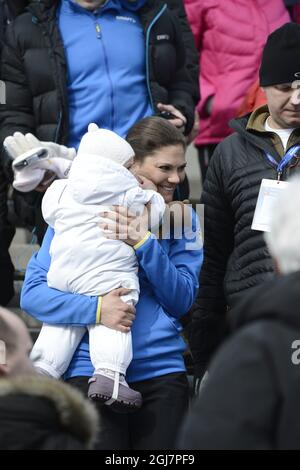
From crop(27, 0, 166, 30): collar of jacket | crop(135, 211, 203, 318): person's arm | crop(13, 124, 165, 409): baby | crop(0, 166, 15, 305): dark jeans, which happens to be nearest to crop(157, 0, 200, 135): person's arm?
crop(27, 0, 166, 30): collar of jacket

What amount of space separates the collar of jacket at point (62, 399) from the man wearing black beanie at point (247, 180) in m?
1.70

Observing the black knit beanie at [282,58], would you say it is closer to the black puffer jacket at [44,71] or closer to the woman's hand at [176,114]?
the woman's hand at [176,114]

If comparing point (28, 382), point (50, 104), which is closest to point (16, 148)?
point (50, 104)

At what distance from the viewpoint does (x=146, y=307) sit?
413cm

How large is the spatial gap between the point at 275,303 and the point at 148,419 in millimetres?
1606

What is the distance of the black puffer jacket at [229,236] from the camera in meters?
4.52

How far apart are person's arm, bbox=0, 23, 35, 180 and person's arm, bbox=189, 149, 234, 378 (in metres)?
1.04

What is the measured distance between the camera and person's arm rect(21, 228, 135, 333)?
155 inches

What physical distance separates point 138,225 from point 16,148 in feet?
Result: 2.77

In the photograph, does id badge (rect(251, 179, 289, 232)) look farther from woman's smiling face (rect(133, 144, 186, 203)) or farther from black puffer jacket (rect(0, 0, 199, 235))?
black puffer jacket (rect(0, 0, 199, 235))

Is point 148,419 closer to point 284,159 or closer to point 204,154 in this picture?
point 284,159

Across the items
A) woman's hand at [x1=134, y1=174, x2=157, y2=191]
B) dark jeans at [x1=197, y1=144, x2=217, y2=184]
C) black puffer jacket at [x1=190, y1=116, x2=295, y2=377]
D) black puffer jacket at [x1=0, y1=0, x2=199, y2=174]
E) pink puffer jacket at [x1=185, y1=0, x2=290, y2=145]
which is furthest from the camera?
dark jeans at [x1=197, y1=144, x2=217, y2=184]

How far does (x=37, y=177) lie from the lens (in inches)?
175

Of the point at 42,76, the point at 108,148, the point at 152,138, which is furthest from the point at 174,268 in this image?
the point at 42,76
